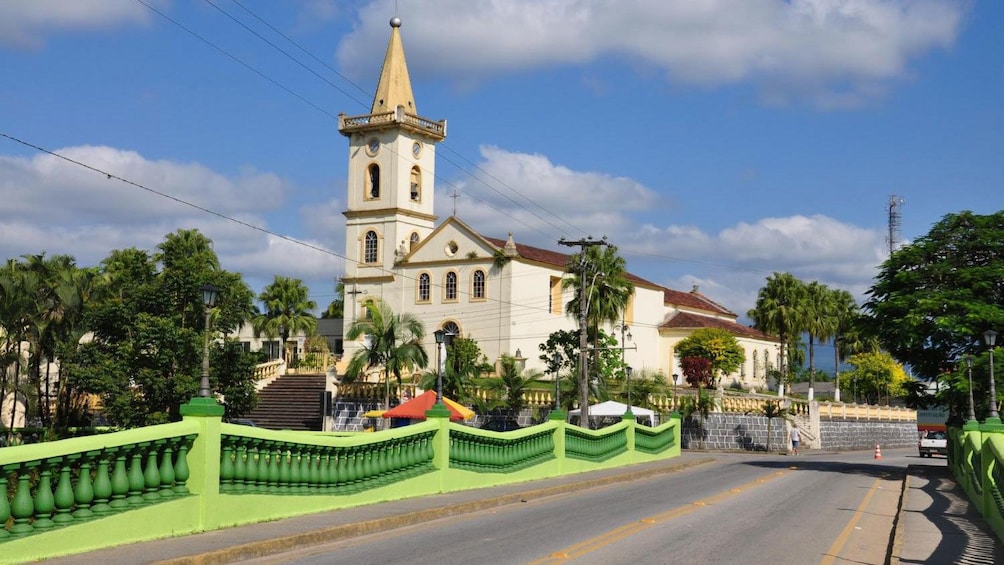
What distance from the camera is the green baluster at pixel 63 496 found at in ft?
34.1

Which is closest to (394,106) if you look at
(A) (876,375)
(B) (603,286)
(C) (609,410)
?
(B) (603,286)

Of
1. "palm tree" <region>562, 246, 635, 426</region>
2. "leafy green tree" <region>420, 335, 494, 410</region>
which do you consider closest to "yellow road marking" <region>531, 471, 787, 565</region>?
"leafy green tree" <region>420, 335, 494, 410</region>

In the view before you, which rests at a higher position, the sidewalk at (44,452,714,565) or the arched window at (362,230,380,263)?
the arched window at (362,230,380,263)

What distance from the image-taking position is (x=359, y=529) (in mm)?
14344

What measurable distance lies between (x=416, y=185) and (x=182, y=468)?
62902 millimetres

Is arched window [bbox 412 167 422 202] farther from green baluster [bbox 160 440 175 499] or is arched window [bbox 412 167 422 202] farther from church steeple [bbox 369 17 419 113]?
green baluster [bbox 160 440 175 499]

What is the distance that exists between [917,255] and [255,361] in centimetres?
2857

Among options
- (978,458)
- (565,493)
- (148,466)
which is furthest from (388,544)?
(978,458)

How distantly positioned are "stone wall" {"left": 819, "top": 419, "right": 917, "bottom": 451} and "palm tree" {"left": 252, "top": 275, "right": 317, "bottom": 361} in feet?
119

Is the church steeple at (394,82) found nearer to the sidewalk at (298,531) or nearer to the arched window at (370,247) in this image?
the arched window at (370,247)

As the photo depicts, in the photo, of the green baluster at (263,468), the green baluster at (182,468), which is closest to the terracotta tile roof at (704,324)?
the green baluster at (263,468)

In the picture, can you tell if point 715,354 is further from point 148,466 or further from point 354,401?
point 148,466

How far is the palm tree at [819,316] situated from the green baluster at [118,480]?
6948 centimetres

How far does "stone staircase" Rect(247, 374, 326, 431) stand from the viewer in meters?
57.6
